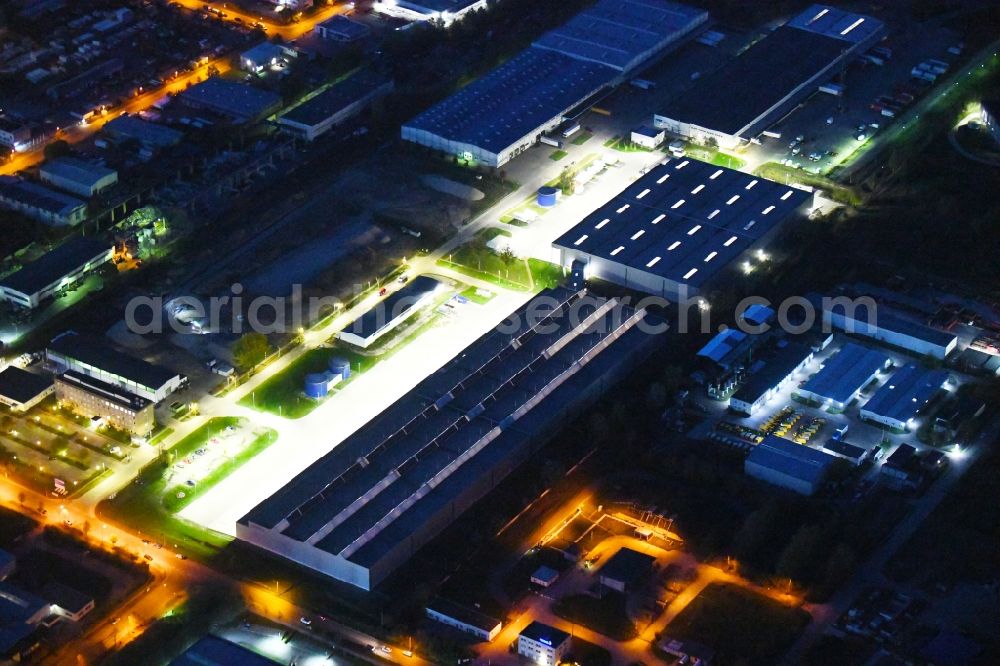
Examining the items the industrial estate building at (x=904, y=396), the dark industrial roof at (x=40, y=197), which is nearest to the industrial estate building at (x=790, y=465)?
the industrial estate building at (x=904, y=396)

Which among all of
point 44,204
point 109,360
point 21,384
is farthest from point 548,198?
point 21,384

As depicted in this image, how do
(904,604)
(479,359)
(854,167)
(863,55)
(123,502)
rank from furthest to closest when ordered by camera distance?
(863,55) → (854,167) → (479,359) → (123,502) → (904,604)

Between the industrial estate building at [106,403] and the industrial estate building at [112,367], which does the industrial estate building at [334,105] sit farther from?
the industrial estate building at [106,403]

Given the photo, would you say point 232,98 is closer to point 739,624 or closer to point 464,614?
point 464,614

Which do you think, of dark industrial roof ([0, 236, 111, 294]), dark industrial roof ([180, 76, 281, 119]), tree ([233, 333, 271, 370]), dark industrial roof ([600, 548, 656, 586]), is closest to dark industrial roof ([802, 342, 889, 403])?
dark industrial roof ([600, 548, 656, 586])

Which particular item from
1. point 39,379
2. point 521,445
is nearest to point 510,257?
point 521,445

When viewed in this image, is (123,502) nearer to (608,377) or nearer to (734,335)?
(608,377)
